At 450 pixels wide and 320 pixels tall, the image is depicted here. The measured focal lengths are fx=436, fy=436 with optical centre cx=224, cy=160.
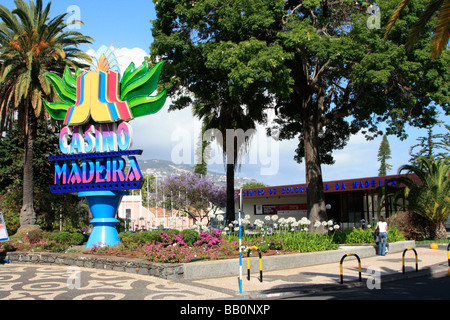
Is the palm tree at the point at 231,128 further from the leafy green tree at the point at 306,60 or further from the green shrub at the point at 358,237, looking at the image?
the green shrub at the point at 358,237

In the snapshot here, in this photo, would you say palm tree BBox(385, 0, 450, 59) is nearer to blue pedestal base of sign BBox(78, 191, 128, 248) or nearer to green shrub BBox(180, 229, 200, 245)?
green shrub BBox(180, 229, 200, 245)

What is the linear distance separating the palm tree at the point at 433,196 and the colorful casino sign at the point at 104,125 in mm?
15069

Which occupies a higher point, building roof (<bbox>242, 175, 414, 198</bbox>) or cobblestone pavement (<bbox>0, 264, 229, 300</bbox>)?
building roof (<bbox>242, 175, 414, 198</bbox>)

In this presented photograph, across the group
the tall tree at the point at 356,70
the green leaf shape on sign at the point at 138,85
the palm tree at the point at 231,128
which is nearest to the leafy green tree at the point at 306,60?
the tall tree at the point at 356,70

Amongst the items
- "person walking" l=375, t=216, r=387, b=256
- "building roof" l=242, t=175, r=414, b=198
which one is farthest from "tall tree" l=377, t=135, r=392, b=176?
"person walking" l=375, t=216, r=387, b=256

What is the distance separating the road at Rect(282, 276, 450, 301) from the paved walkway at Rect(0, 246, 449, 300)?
0.47 m

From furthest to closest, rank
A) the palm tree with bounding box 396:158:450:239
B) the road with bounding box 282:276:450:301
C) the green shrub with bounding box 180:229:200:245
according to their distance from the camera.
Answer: the palm tree with bounding box 396:158:450:239 → the green shrub with bounding box 180:229:200:245 → the road with bounding box 282:276:450:301

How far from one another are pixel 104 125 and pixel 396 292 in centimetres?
1347

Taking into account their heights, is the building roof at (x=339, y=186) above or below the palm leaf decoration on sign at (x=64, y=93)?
below

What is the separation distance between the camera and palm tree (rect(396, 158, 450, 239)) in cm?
2356

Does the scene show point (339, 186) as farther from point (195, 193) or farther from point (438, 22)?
point (438, 22)

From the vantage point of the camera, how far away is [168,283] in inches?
468

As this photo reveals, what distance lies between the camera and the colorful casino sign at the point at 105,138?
1812 centimetres

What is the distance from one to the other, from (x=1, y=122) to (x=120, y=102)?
10.3m
